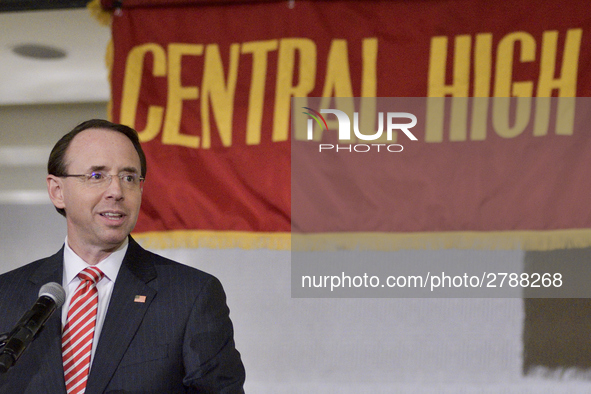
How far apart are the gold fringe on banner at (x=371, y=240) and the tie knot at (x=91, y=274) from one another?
35.8 inches

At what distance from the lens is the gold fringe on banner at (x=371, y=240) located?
195cm

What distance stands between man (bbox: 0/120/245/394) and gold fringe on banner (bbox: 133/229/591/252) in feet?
2.77

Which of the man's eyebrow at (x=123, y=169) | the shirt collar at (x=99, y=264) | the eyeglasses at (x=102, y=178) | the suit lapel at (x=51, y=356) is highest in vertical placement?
the man's eyebrow at (x=123, y=169)

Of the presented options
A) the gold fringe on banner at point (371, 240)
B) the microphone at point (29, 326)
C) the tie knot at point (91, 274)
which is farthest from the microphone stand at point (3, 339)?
the gold fringe on banner at point (371, 240)

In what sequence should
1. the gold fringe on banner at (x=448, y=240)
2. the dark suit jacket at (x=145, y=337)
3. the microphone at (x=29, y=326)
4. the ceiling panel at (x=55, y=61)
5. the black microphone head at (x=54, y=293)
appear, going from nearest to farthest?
the microphone at (x=29, y=326)
the black microphone head at (x=54, y=293)
the dark suit jacket at (x=145, y=337)
the gold fringe on banner at (x=448, y=240)
the ceiling panel at (x=55, y=61)

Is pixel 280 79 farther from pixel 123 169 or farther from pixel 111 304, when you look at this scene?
pixel 111 304

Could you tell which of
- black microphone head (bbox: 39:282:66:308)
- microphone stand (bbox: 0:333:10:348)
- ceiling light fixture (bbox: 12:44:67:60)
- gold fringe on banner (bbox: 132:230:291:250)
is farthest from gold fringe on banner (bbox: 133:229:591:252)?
microphone stand (bbox: 0:333:10:348)

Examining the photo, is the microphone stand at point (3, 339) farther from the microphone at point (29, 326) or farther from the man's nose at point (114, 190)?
the man's nose at point (114, 190)

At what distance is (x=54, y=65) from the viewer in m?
2.46

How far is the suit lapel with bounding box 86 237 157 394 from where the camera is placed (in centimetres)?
104

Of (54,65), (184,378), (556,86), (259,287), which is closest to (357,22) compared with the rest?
(556,86)

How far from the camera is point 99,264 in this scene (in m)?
1.20

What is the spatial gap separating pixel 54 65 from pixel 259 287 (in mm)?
1206

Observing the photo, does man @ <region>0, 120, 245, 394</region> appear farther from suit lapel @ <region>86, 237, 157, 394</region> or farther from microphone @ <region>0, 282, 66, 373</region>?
microphone @ <region>0, 282, 66, 373</region>
